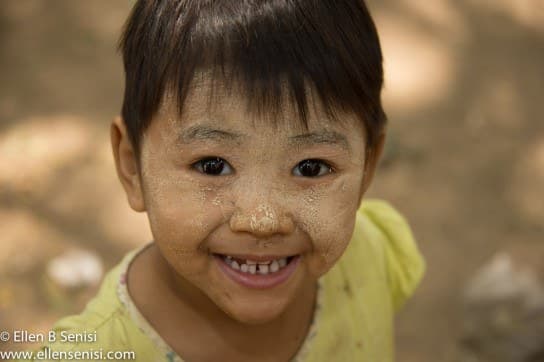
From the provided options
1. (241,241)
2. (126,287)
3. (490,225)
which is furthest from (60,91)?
(241,241)

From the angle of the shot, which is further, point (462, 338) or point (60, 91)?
point (60, 91)

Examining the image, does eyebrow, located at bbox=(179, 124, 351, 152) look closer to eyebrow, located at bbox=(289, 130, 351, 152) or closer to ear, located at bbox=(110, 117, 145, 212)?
eyebrow, located at bbox=(289, 130, 351, 152)

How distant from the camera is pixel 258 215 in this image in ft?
4.27

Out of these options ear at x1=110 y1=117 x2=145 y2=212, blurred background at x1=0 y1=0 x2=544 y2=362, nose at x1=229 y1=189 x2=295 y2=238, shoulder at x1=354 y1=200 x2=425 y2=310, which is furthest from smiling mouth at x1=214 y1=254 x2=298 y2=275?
blurred background at x1=0 y1=0 x2=544 y2=362

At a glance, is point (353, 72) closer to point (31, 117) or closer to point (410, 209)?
point (410, 209)

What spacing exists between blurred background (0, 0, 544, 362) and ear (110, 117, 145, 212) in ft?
4.70

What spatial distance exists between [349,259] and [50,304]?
157 cm

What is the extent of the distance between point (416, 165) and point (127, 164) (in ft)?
7.76

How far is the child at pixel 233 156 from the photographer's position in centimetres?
129

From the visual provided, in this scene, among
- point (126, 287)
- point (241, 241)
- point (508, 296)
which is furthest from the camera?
point (508, 296)

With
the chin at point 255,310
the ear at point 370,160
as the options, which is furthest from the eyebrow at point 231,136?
the chin at point 255,310

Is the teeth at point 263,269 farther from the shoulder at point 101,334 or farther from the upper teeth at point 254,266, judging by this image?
the shoulder at point 101,334

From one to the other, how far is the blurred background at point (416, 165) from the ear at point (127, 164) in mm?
1432

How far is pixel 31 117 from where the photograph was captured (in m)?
3.72
